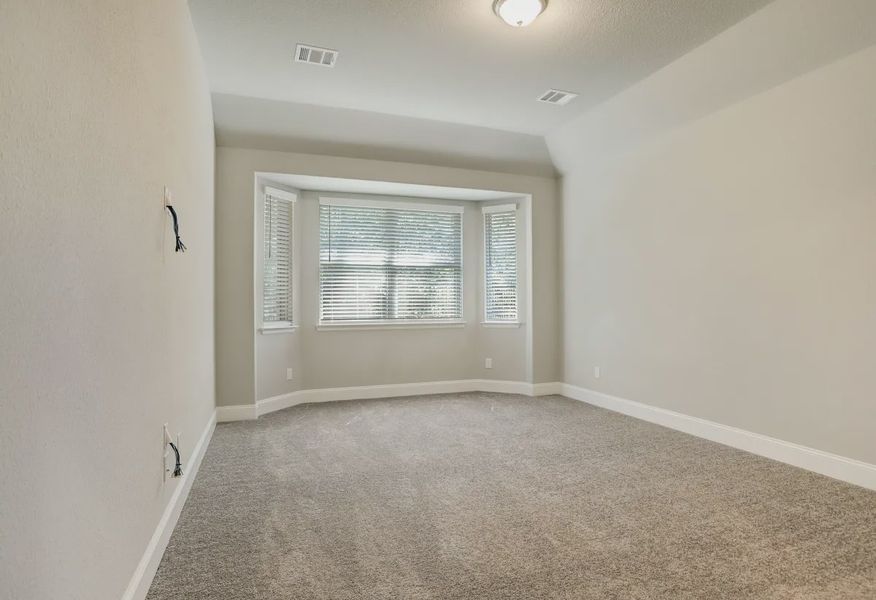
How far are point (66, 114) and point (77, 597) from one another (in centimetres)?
117

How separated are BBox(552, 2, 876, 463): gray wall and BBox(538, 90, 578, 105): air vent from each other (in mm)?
393

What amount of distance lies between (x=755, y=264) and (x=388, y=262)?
3.58 metres

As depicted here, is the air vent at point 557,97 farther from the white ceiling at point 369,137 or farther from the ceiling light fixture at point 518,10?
the ceiling light fixture at point 518,10

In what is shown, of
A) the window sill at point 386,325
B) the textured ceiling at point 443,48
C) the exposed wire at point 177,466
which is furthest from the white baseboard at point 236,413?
the textured ceiling at point 443,48

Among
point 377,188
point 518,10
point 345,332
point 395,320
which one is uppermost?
point 518,10

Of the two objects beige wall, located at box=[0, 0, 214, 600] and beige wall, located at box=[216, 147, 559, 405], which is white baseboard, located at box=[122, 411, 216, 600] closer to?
beige wall, located at box=[0, 0, 214, 600]

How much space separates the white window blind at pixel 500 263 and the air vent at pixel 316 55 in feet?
9.02

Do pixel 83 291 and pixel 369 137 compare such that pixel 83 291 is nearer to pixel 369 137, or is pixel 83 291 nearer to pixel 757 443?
pixel 369 137

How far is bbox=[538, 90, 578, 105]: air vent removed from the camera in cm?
423

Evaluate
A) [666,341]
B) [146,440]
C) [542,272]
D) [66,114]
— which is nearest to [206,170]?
→ [146,440]

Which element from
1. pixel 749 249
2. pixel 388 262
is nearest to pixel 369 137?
pixel 388 262

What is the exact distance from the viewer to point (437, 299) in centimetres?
590

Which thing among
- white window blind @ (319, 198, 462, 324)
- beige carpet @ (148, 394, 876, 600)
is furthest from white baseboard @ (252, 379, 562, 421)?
beige carpet @ (148, 394, 876, 600)

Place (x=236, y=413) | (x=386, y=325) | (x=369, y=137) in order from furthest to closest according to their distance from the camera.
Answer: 1. (x=386, y=325)
2. (x=369, y=137)
3. (x=236, y=413)
